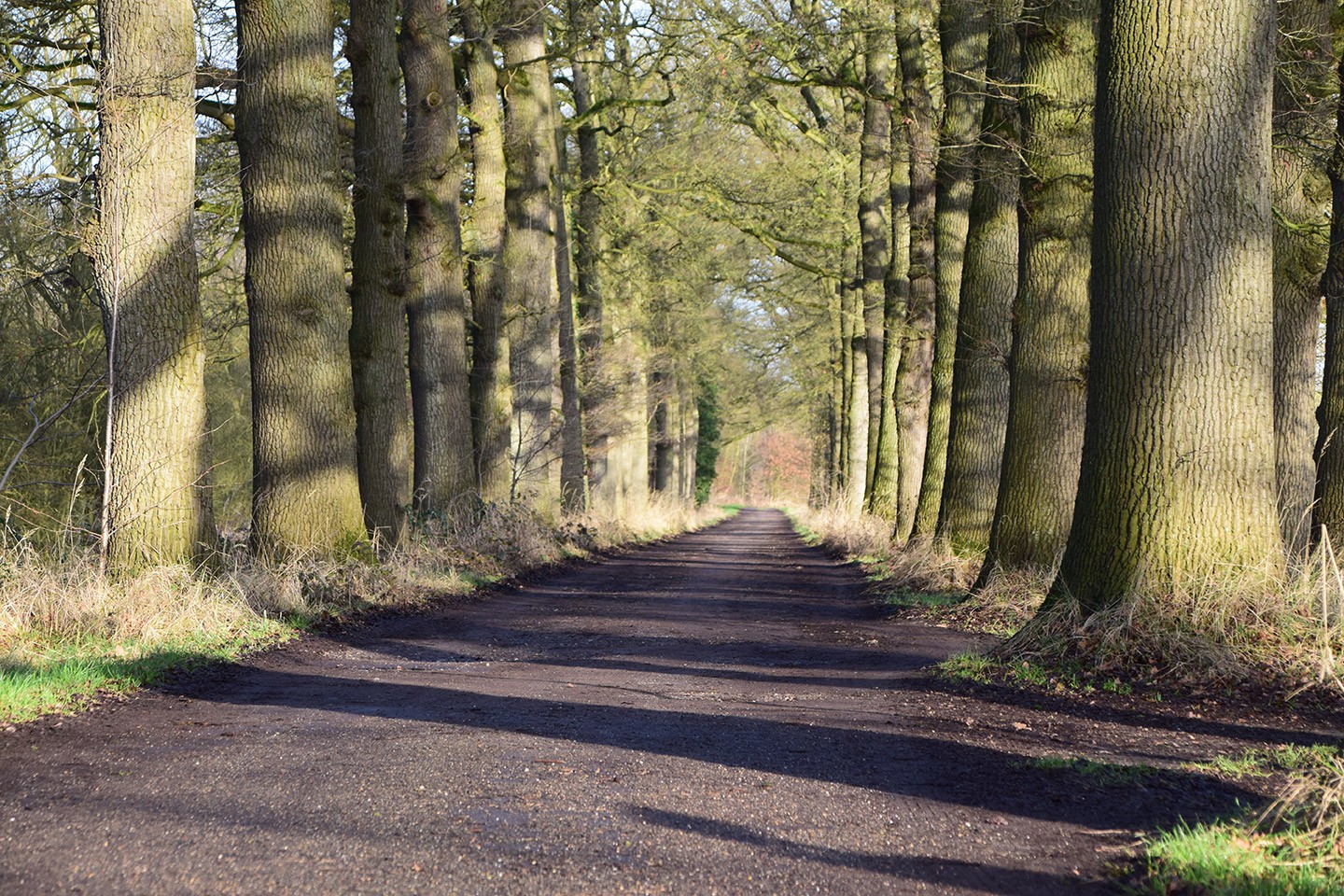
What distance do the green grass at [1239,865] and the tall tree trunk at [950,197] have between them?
457 inches

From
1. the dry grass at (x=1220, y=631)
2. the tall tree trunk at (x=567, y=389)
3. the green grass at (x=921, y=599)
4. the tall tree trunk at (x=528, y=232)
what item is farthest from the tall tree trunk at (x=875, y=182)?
the dry grass at (x=1220, y=631)

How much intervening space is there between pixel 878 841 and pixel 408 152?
13957 millimetres

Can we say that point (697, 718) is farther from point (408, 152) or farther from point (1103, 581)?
point (408, 152)

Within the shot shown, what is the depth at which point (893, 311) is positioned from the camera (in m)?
20.5

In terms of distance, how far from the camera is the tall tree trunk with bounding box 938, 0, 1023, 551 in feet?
44.3

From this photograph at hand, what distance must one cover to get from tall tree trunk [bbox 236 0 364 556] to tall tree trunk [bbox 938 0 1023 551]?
283 inches

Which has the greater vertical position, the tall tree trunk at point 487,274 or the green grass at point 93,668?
the tall tree trunk at point 487,274

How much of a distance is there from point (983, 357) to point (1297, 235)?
3563 millimetres

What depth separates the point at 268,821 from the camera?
13.7 ft

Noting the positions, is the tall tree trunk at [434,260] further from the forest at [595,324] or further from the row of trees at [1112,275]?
the row of trees at [1112,275]

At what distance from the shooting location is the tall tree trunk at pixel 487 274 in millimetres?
18281

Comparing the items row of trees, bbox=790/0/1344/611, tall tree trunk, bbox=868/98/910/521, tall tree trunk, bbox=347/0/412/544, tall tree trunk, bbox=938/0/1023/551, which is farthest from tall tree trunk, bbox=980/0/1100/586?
tall tree trunk, bbox=347/0/412/544

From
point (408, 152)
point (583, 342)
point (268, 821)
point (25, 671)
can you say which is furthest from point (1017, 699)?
point (583, 342)

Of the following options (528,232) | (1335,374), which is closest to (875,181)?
(528,232)
